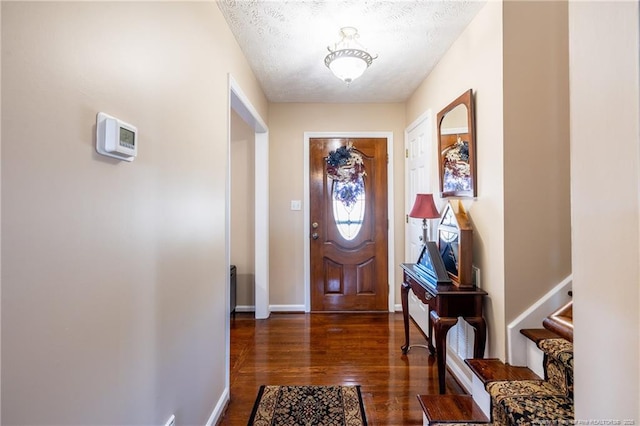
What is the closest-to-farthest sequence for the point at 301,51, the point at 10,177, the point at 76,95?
1. the point at 10,177
2. the point at 76,95
3. the point at 301,51

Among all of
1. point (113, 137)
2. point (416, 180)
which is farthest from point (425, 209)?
point (113, 137)

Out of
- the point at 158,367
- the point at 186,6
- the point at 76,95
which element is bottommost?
the point at 158,367

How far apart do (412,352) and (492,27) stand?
7.78 ft

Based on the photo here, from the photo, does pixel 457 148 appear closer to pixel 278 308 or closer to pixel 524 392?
pixel 524 392

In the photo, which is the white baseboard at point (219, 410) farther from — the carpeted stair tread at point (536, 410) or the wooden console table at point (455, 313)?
the carpeted stair tread at point (536, 410)

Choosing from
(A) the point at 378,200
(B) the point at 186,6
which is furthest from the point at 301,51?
(A) the point at 378,200

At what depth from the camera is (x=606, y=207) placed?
657 mm

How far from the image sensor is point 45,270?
25.3 inches

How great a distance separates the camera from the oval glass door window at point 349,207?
3.44 metres

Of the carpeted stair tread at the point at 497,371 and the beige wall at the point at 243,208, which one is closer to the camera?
the carpeted stair tread at the point at 497,371

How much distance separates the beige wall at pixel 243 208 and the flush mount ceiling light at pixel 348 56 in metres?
1.64

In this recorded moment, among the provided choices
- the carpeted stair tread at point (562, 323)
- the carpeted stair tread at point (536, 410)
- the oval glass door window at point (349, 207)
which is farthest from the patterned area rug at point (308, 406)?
the oval glass door window at point (349, 207)

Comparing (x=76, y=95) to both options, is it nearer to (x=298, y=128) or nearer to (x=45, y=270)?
(x=45, y=270)

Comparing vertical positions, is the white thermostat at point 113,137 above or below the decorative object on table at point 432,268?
above
